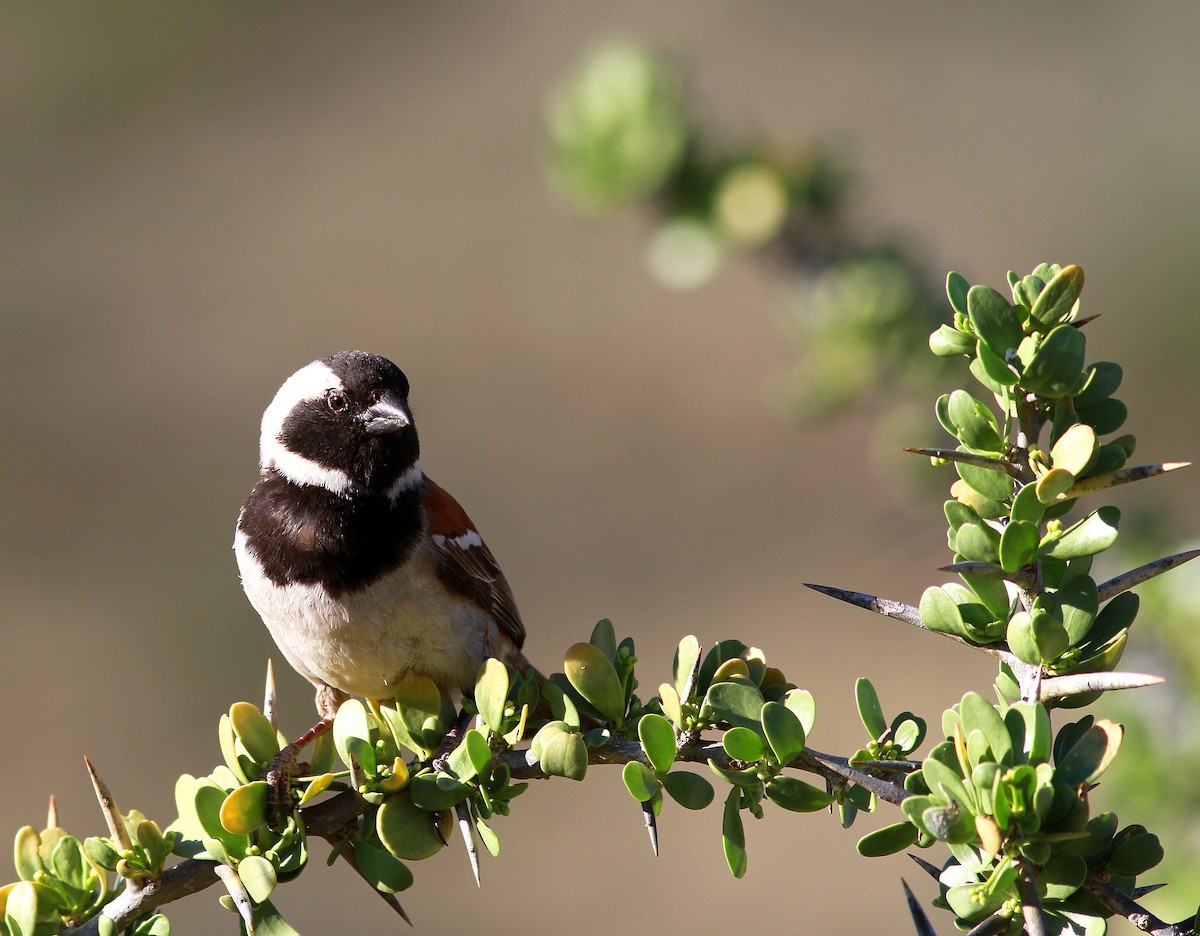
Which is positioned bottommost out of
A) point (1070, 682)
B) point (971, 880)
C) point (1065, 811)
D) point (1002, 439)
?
point (971, 880)

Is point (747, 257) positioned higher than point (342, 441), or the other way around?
point (747, 257)

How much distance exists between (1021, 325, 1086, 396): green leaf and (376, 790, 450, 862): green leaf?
4.05 ft

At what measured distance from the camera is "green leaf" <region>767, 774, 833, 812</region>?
1.59m

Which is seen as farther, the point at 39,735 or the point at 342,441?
the point at 39,735

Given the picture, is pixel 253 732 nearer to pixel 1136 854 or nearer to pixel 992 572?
pixel 992 572

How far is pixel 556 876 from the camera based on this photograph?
7891 millimetres

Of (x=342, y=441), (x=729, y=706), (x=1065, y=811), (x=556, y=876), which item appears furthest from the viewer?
(x=556, y=876)

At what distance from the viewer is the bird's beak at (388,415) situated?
3.22m

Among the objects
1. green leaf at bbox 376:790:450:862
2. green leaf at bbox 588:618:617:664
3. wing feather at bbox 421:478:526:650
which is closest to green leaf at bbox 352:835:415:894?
green leaf at bbox 376:790:450:862

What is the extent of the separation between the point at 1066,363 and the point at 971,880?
0.70m

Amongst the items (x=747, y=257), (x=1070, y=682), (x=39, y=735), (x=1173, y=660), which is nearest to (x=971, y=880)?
(x=1070, y=682)

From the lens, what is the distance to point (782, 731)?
157 cm

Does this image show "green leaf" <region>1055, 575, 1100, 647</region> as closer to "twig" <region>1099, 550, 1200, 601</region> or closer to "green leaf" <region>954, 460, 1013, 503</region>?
"twig" <region>1099, 550, 1200, 601</region>

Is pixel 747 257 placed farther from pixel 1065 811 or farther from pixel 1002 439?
pixel 1065 811
